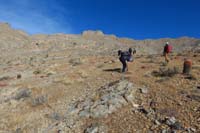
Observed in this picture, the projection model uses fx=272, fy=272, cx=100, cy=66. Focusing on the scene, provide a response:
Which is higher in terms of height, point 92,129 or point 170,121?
point 170,121

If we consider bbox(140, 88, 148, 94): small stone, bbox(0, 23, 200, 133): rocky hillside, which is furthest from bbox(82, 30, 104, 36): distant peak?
bbox(140, 88, 148, 94): small stone

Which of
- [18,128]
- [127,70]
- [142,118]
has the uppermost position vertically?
[127,70]

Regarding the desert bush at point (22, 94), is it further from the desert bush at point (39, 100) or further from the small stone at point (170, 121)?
the small stone at point (170, 121)

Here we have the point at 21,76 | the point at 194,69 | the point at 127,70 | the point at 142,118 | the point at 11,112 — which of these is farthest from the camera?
the point at 21,76

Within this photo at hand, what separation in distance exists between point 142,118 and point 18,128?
18.9 ft

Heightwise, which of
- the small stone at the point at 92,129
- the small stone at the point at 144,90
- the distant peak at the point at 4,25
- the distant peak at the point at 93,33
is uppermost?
the distant peak at the point at 4,25

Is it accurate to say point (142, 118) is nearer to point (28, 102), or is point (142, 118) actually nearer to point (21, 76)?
point (28, 102)

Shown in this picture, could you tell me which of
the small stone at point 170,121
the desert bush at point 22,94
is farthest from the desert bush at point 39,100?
the small stone at point 170,121

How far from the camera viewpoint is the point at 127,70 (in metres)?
19.4

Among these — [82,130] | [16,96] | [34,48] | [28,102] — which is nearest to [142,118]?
[82,130]

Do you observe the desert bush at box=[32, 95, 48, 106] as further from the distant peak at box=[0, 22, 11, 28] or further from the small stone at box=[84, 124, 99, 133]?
the distant peak at box=[0, 22, 11, 28]

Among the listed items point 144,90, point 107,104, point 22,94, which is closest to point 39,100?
point 22,94

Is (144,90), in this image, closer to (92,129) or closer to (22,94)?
(92,129)

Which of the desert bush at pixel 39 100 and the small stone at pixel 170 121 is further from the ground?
the small stone at pixel 170 121
